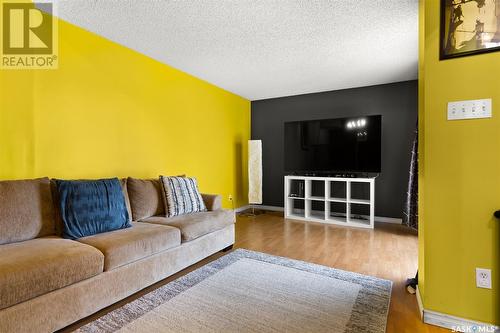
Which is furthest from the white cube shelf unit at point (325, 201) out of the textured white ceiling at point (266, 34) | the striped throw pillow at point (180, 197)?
the striped throw pillow at point (180, 197)

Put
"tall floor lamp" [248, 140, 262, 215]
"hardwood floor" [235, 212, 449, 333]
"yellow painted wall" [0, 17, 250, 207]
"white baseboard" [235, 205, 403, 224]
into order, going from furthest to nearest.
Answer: "tall floor lamp" [248, 140, 262, 215], "white baseboard" [235, 205, 403, 224], "yellow painted wall" [0, 17, 250, 207], "hardwood floor" [235, 212, 449, 333]

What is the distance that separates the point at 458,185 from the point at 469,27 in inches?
38.8

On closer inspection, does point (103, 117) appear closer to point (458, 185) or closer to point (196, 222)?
point (196, 222)

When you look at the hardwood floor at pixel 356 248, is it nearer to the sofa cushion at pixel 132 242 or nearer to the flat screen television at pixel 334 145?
the flat screen television at pixel 334 145

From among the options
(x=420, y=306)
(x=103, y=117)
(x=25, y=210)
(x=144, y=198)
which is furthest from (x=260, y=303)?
(x=103, y=117)

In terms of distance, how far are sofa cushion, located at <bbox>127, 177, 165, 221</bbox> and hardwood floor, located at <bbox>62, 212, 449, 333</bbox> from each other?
747 millimetres

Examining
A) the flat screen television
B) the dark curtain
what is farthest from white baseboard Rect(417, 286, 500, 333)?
the flat screen television

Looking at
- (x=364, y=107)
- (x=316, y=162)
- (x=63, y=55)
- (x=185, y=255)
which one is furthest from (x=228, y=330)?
(x=364, y=107)

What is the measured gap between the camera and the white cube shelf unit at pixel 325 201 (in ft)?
14.3

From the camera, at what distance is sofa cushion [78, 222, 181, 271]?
1797mm

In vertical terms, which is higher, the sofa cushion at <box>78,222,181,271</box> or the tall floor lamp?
the tall floor lamp

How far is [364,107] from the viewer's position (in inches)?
180

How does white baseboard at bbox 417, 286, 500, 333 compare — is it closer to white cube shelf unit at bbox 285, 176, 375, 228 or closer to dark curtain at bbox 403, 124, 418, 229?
dark curtain at bbox 403, 124, 418, 229

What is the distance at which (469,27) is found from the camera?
5.18 feet
